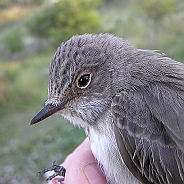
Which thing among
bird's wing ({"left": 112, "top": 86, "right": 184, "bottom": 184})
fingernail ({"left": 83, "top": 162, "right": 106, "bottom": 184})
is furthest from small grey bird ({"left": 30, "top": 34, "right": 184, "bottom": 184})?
fingernail ({"left": 83, "top": 162, "right": 106, "bottom": 184})

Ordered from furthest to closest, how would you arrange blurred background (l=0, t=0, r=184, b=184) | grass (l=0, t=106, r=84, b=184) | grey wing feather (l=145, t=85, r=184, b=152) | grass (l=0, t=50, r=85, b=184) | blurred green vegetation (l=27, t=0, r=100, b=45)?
1. blurred green vegetation (l=27, t=0, r=100, b=45)
2. blurred background (l=0, t=0, r=184, b=184)
3. grass (l=0, t=50, r=85, b=184)
4. grass (l=0, t=106, r=84, b=184)
5. grey wing feather (l=145, t=85, r=184, b=152)

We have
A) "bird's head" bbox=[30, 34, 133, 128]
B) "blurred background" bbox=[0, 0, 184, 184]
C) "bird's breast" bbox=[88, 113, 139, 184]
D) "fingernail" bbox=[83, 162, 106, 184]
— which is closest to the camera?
"bird's breast" bbox=[88, 113, 139, 184]

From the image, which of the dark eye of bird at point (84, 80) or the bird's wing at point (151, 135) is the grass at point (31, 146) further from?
the bird's wing at point (151, 135)

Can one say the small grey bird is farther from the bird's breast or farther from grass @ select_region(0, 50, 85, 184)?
grass @ select_region(0, 50, 85, 184)

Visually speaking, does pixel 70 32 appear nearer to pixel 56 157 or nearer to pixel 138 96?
pixel 56 157

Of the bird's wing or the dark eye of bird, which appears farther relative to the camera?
the dark eye of bird

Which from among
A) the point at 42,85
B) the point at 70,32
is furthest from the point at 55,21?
the point at 42,85

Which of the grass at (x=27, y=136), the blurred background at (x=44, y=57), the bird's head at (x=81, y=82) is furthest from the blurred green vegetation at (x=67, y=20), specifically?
the bird's head at (x=81, y=82)
